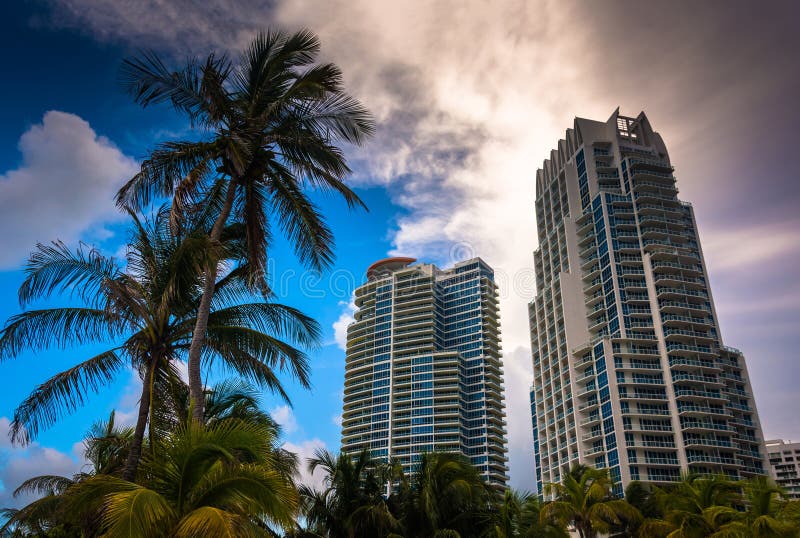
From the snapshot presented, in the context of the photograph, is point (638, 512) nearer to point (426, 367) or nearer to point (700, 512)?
point (700, 512)

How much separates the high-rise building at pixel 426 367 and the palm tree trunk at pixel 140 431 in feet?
392

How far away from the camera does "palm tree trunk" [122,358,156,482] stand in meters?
12.9

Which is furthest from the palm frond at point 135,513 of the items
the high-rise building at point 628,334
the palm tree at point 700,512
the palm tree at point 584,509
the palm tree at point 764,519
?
the high-rise building at point 628,334

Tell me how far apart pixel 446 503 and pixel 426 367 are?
383 feet

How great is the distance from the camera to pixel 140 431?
1380 cm

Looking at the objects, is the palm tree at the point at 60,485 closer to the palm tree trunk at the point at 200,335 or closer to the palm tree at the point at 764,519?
the palm tree trunk at the point at 200,335

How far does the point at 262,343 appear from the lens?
15.2m

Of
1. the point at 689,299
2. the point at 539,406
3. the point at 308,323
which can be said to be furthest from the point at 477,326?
the point at 308,323

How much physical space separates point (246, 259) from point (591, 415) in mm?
72255

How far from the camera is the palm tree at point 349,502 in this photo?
24.9m

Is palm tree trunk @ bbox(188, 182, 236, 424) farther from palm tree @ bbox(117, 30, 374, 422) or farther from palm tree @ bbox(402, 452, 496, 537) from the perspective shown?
palm tree @ bbox(402, 452, 496, 537)

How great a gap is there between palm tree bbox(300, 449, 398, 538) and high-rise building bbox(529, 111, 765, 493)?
53.9m

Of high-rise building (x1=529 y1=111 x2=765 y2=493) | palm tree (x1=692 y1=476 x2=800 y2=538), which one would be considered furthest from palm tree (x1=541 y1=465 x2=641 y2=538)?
high-rise building (x1=529 y1=111 x2=765 y2=493)

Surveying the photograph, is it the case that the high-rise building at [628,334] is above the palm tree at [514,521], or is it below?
above
